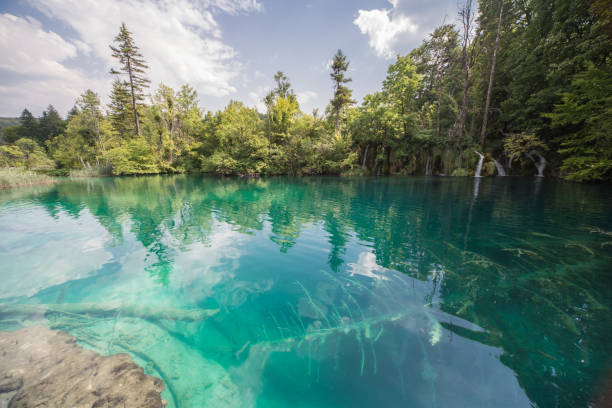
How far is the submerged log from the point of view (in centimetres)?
337

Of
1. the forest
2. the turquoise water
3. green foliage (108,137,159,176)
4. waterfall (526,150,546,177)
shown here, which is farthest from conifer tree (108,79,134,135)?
waterfall (526,150,546,177)

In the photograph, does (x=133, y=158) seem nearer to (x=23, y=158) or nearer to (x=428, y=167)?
(x=23, y=158)

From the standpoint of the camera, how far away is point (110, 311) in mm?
3484

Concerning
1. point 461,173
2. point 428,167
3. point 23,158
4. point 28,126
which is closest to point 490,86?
point 461,173

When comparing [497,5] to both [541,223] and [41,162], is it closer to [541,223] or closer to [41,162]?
[541,223]

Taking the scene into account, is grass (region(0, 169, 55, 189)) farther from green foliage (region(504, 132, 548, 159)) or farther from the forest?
green foliage (region(504, 132, 548, 159))

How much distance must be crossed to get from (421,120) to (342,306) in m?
35.2

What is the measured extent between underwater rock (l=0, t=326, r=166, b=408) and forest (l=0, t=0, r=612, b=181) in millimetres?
19840

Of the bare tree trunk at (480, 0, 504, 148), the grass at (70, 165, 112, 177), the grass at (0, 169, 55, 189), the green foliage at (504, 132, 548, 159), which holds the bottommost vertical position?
the grass at (0, 169, 55, 189)

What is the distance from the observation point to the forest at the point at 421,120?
51.0ft

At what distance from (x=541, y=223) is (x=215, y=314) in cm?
986

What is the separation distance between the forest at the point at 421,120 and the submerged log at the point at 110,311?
19.4m

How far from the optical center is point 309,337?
2887 mm

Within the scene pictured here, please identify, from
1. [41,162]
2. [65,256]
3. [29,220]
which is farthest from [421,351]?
[41,162]
